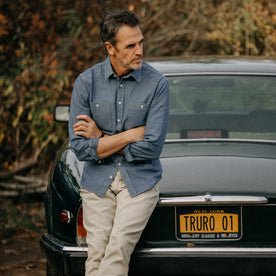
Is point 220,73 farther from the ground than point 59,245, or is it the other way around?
point 220,73

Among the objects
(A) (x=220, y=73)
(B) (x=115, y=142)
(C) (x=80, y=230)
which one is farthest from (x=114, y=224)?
(A) (x=220, y=73)

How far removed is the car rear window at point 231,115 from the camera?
431 centimetres

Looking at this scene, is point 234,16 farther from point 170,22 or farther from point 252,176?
point 252,176

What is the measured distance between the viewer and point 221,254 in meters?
3.43

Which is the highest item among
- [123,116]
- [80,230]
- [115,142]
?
[123,116]

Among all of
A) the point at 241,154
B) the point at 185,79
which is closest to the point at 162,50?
the point at 185,79

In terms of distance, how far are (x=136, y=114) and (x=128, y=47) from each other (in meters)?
0.36

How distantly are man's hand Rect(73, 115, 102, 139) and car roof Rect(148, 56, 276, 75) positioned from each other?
3.73 feet

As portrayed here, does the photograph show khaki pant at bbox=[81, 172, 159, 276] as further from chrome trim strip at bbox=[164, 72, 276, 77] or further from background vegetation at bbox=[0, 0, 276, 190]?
background vegetation at bbox=[0, 0, 276, 190]

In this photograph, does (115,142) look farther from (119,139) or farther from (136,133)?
(136,133)

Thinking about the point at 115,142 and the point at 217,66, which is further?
the point at 217,66

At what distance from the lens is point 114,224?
3375 millimetres

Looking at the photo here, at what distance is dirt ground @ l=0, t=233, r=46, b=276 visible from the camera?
5.37m

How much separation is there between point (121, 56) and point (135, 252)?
1.07 meters
